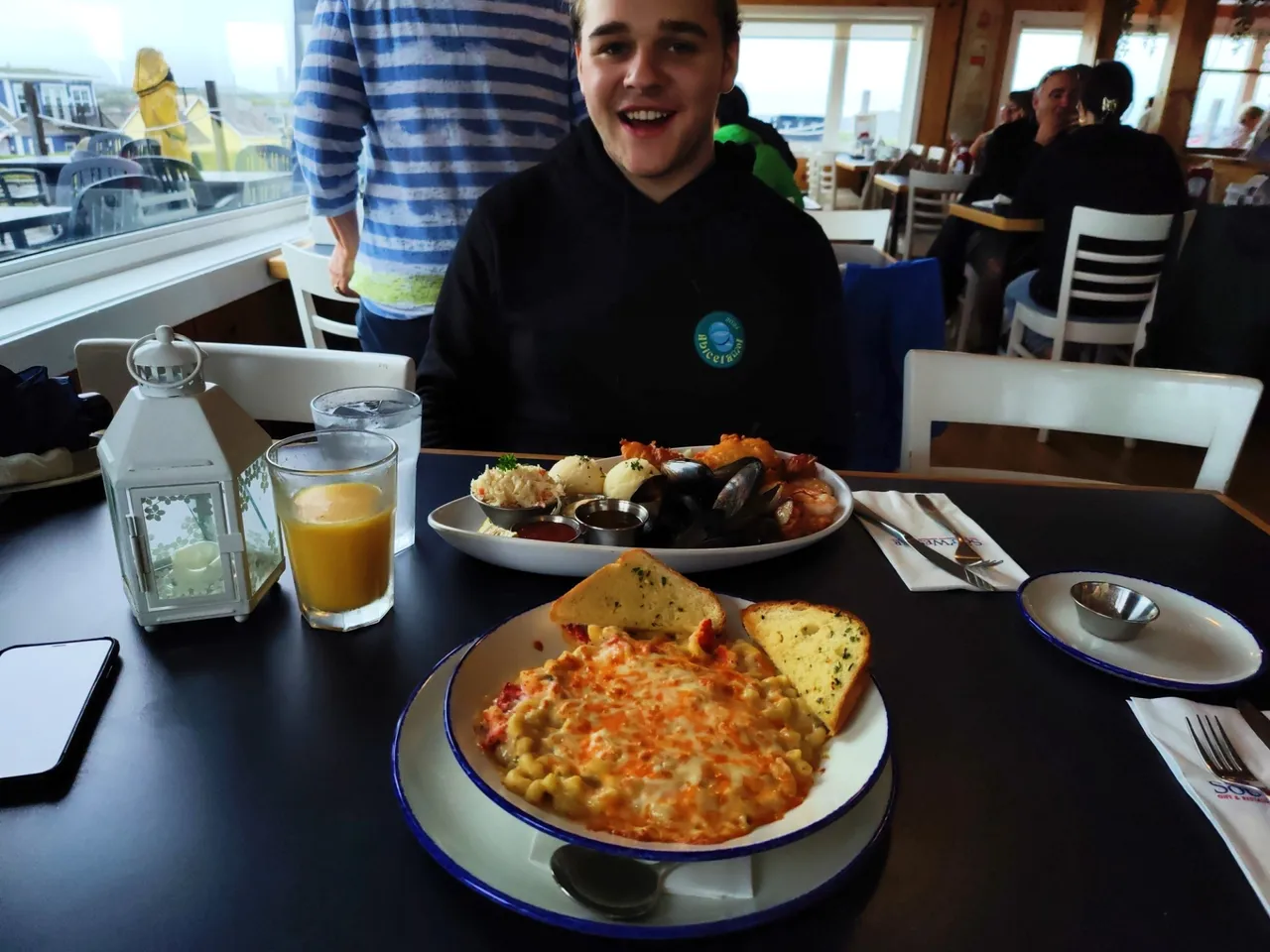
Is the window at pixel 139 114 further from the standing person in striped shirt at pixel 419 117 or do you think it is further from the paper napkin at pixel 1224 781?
the paper napkin at pixel 1224 781

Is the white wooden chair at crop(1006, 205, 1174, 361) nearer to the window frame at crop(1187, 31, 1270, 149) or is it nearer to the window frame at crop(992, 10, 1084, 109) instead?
the window frame at crop(1187, 31, 1270, 149)

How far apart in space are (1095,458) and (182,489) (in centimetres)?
366

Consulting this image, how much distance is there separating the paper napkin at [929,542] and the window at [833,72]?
9.38 metres

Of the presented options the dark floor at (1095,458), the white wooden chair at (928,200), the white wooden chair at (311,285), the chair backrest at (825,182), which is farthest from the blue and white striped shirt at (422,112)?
the chair backrest at (825,182)

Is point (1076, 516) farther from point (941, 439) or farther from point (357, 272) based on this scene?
point (941, 439)

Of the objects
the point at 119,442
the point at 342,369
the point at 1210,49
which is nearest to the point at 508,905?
the point at 119,442

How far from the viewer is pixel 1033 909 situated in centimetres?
55

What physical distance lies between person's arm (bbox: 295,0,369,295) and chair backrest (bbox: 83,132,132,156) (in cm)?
76

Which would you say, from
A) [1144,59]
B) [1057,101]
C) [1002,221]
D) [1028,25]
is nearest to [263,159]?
[1002,221]

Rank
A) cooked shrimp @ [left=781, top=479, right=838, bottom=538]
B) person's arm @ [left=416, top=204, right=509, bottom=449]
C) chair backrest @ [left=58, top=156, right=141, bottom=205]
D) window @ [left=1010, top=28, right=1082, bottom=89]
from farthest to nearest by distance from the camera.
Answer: window @ [left=1010, top=28, right=1082, bottom=89], chair backrest @ [left=58, top=156, right=141, bottom=205], person's arm @ [left=416, top=204, right=509, bottom=449], cooked shrimp @ [left=781, top=479, right=838, bottom=538]

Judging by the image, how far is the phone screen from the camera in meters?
0.64

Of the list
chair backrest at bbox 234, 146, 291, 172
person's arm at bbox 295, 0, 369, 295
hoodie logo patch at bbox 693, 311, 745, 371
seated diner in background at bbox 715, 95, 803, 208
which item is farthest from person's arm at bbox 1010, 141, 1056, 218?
chair backrest at bbox 234, 146, 291, 172

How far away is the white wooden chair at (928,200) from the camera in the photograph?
579cm

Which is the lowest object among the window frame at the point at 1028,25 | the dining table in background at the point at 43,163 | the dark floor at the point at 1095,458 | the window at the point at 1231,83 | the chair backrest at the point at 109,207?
the dark floor at the point at 1095,458
